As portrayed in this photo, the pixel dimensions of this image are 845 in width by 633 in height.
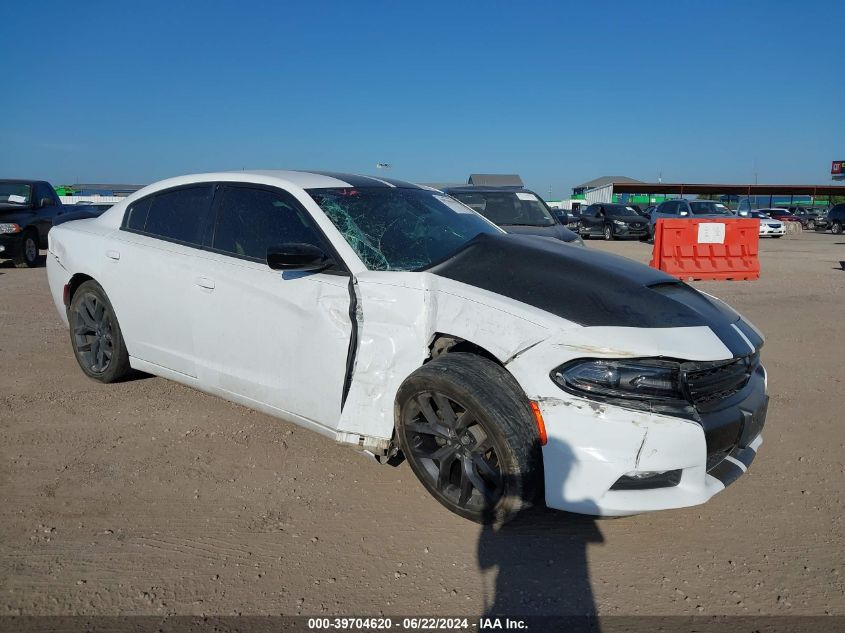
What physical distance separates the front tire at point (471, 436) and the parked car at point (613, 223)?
24.3m

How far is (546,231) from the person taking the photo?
916 cm

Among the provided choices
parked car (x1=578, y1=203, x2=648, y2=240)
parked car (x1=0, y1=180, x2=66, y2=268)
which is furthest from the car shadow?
parked car (x1=578, y1=203, x2=648, y2=240)

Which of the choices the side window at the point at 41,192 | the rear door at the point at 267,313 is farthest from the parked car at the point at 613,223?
the rear door at the point at 267,313

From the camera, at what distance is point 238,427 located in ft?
14.4

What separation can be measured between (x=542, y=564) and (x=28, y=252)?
14.0 m

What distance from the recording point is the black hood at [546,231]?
900 cm

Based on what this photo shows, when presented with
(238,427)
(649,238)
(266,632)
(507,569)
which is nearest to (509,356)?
(507,569)

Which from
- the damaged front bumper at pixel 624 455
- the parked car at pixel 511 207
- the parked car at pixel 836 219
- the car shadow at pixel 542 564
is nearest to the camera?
the car shadow at pixel 542 564

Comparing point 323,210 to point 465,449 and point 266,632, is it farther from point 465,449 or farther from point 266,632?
point 266,632

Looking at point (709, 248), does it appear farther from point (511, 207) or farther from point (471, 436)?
point (471, 436)

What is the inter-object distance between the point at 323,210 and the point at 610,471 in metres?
2.02

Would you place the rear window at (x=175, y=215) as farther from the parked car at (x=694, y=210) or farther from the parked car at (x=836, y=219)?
the parked car at (x=836, y=219)

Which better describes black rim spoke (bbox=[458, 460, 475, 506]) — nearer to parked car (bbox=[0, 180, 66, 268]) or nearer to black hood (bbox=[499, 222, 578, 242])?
black hood (bbox=[499, 222, 578, 242])

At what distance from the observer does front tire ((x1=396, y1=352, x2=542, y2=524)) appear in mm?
2883
